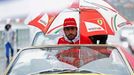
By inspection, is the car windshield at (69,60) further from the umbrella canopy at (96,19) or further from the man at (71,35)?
the umbrella canopy at (96,19)

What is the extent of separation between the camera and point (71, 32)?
27.5 ft

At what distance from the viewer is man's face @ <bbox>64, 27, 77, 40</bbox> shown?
8312 millimetres

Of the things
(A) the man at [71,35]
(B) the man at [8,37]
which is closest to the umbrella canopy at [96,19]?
(A) the man at [71,35]

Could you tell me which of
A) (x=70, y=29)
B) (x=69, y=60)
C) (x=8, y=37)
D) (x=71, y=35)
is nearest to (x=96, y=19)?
(x=70, y=29)

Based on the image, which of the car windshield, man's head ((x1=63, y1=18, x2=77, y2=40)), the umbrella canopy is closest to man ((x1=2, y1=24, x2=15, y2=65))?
the umbrella canopy

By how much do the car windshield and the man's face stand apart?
48.8 inches

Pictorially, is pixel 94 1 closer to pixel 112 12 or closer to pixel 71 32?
pixel 112 12

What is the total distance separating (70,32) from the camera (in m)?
8.37

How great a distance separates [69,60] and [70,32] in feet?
6.44

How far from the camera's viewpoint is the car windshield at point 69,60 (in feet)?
19.9

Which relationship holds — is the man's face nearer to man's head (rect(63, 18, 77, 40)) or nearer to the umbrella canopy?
man's head (rect(63, 18, 77, 40))

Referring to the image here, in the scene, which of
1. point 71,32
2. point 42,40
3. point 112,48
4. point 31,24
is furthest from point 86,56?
point 42,40

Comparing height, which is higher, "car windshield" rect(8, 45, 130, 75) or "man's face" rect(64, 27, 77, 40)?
"man's face" rect(64, 27, 77, 40)

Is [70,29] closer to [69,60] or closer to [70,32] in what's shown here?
[70,32]
